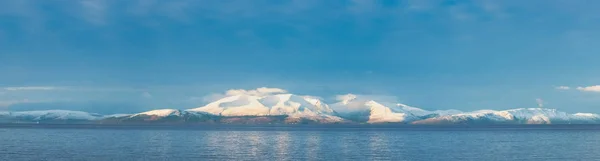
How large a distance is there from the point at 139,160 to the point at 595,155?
65.3 meters

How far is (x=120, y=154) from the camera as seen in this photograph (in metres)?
91.1

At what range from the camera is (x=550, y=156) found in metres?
89.7

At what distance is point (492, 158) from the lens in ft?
283

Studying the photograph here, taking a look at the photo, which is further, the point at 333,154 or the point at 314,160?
the point at 333,154

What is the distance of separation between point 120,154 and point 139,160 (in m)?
11.9

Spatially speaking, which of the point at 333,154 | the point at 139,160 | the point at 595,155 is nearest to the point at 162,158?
the point at 139,160

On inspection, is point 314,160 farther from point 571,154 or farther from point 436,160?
point 571,154

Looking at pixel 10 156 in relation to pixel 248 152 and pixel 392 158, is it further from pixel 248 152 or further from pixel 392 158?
pixel 392 158

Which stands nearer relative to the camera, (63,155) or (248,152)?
(63,155)

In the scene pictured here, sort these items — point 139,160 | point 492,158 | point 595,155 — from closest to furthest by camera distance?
point 139,160, point 492,158, point 595,155

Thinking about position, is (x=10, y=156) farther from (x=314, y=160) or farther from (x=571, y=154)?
(x=571, y=154)

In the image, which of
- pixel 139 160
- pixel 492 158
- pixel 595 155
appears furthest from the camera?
pixel 595 155

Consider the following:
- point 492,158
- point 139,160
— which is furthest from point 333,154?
point 139,160

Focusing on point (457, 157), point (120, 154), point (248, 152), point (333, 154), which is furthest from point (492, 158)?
point (120, 154)
